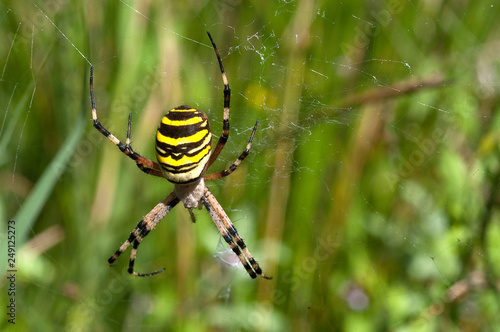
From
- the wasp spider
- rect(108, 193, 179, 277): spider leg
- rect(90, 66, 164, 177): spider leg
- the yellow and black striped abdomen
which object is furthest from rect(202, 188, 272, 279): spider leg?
the yellow and black striped abdomen

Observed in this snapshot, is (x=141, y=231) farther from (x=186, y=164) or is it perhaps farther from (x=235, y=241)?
(x=186, y=164)

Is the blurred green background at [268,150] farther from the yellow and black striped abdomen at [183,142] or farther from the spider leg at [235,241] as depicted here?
the yellow and black striped abdomen at [183,142]

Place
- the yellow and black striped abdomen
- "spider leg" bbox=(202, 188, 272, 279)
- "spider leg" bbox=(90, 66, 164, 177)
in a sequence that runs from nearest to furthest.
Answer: the yellow and black striped abdomen < "spider leg" bbox=(90, 66, 164, 177) < "spider leg" bbox=(202, 188, 272, 279)

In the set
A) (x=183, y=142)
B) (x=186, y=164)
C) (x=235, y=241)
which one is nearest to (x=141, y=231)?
(x=235, y=241)

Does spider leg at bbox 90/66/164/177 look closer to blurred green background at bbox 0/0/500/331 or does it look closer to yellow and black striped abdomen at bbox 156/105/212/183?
blurred green background at bbox 0/0/500/331

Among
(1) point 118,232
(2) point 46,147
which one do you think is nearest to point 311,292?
(1) point 118,232

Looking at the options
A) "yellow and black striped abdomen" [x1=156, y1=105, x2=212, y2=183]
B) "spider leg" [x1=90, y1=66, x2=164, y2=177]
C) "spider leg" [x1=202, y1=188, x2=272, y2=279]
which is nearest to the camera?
"yellow and black striped abdomen" [x1=156, y1=105, x2=212, y2=183]

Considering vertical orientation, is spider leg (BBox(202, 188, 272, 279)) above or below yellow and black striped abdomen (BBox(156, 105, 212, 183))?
below
